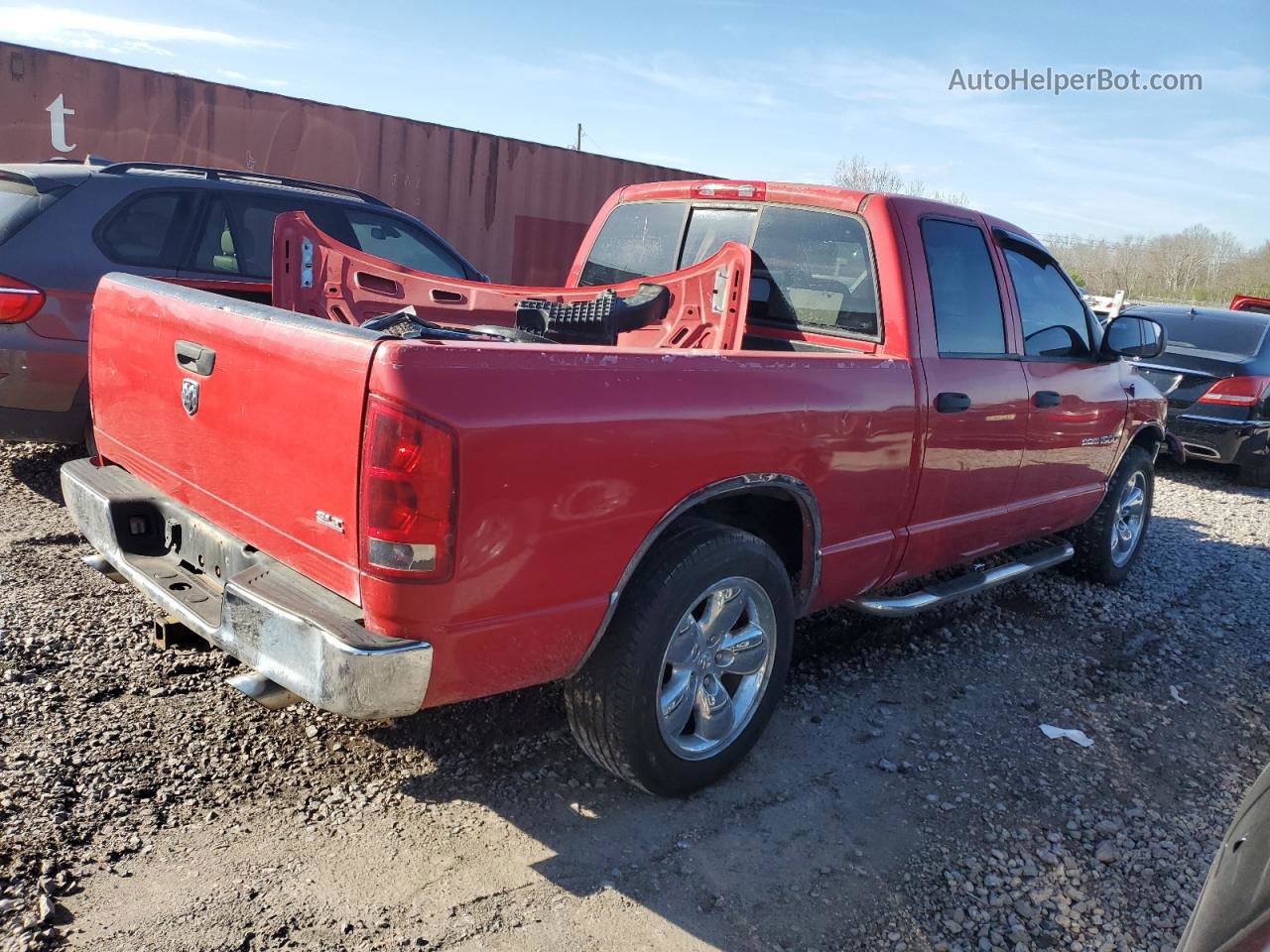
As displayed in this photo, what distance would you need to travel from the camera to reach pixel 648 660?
8.79 feet

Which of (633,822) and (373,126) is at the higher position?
(373,126)

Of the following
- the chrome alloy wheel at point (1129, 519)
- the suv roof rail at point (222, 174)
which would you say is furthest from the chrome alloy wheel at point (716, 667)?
the suv roof rail at point (222, 174)

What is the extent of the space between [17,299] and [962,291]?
4289 millimetres

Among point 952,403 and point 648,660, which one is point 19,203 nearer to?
point 648,660

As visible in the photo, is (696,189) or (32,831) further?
(696,189)

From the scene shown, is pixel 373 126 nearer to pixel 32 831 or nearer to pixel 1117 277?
pixel 32 831

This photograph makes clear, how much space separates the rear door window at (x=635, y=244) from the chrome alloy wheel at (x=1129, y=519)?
2964 mm

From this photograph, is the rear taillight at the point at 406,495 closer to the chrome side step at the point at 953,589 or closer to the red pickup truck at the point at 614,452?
the red pickup truck at the point at 614,452

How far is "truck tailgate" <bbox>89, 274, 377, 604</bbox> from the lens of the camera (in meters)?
2.22

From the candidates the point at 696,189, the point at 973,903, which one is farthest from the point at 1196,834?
the point at 696,189

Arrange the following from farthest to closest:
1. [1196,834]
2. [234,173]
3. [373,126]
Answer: [373,126], [234,173], [1196,834]

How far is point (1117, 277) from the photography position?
143 feet

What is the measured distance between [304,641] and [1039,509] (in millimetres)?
3524

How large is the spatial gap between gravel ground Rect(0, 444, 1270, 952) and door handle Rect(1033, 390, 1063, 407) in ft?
3.84
